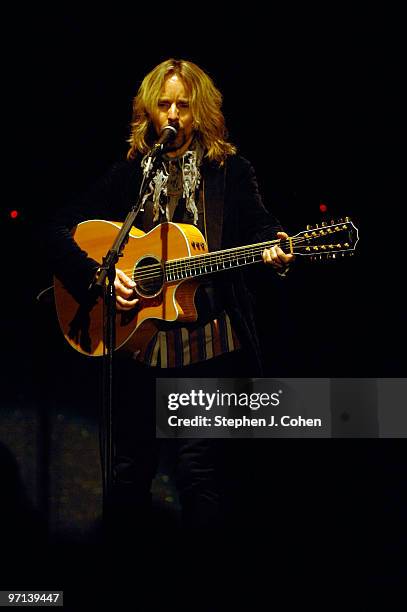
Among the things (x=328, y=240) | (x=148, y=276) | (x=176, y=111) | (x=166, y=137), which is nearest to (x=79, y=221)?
(x=148, y=276)

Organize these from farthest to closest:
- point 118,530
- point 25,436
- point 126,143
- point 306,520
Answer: point 25,436, point 126,143, point 306,520, point 118,530

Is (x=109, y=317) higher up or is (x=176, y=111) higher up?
(x=176, y=111)

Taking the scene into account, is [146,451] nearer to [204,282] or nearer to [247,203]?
[204,282]

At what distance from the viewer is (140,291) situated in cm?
270

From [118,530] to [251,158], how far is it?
1.49 meters

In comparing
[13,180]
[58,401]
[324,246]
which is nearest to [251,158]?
[324,246]

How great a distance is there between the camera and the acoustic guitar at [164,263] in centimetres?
248

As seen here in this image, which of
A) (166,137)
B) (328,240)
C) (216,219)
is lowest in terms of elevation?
(328,240)

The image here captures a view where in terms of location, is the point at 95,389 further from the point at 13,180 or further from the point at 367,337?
the point at 367,337

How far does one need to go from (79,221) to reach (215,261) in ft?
2.13

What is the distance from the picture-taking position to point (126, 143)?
3.20 metres

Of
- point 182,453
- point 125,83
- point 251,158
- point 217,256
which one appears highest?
point 125,83

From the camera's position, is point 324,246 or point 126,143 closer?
point 324,246

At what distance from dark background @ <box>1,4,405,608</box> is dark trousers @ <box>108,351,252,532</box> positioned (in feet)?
1.64
